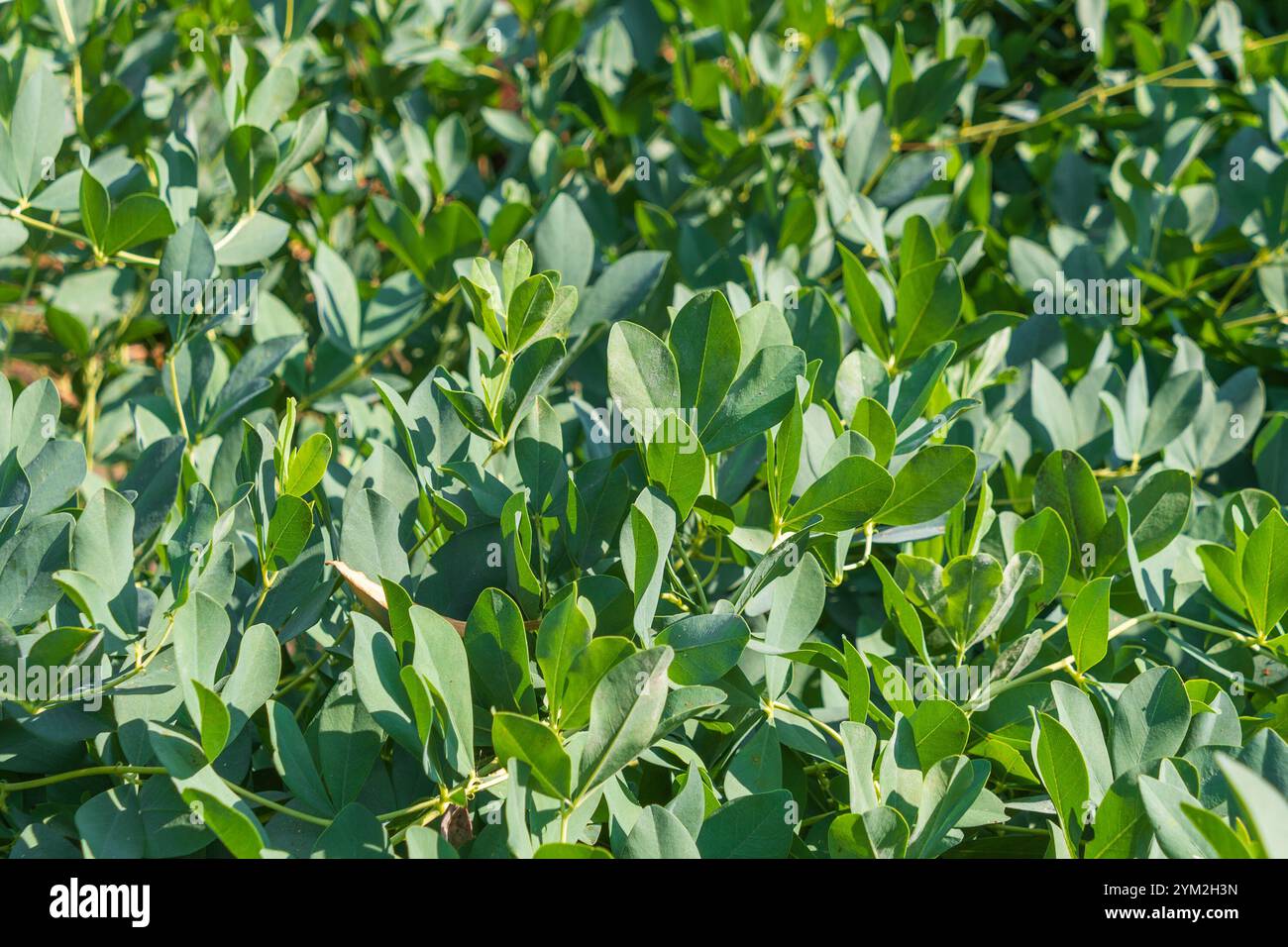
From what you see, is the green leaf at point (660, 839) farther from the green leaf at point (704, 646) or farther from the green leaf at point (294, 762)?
the green leaf at point (294, 762)

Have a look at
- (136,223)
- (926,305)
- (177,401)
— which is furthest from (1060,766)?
(136,223)

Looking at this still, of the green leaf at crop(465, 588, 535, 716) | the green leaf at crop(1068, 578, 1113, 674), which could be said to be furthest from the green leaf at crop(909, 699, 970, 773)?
the green leaf at crop(465, 588, 535, 716)

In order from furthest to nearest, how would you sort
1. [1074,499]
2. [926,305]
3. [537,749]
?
[926,305] < [1074,499] < [537,749]

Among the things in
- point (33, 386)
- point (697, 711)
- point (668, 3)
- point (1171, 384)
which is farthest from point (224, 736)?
point (668, 3)

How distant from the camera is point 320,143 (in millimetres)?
1169

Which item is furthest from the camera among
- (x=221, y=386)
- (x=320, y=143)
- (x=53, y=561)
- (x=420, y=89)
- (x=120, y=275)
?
(x=420, y=89)

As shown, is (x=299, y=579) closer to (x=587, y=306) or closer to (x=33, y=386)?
(x=33, y=386)

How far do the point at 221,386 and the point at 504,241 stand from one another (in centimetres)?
35

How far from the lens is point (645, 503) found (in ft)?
2.25

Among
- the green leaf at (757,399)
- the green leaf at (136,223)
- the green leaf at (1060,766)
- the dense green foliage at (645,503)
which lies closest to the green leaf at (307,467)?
the dense green foliage at (645,503)

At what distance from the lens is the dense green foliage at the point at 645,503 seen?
658 mm

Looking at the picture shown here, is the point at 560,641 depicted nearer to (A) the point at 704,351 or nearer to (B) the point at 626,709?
(B) the point at 626,709

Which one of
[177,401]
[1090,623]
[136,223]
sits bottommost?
[1090,623]

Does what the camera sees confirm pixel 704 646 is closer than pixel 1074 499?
Yes
